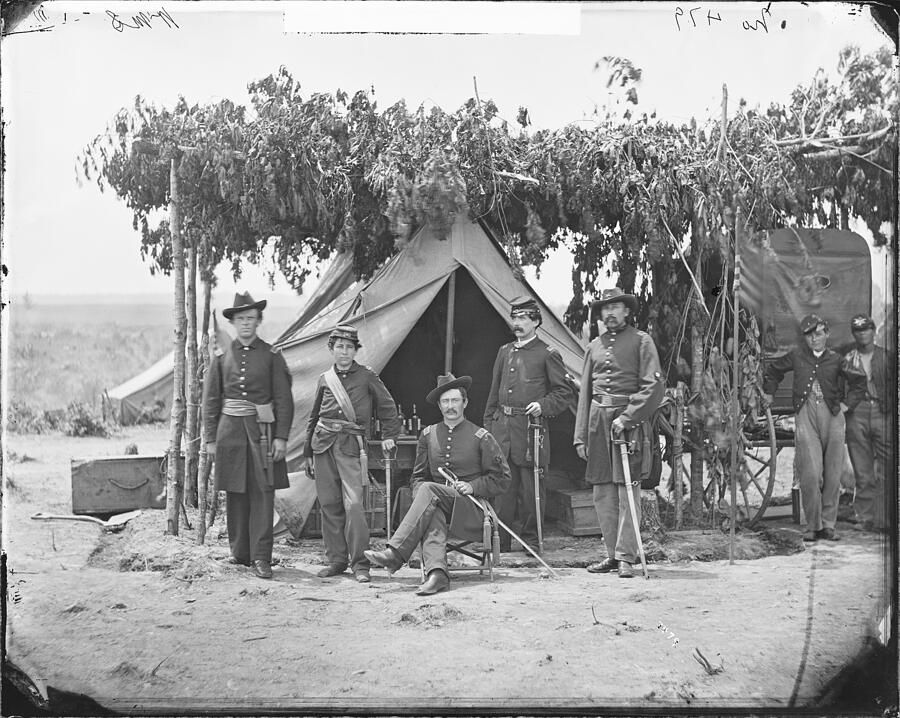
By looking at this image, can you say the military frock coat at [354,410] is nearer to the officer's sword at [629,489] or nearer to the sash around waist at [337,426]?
the sash around waist at [337,426]

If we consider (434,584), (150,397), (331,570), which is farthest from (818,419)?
(150,397)

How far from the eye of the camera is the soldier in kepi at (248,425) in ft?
19.3

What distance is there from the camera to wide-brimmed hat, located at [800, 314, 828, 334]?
5.51 metres

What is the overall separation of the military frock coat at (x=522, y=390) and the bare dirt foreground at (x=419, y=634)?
108 centimetres

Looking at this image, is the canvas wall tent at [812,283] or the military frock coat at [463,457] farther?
the military frock coat at [463,457]

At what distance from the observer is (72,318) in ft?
17.1

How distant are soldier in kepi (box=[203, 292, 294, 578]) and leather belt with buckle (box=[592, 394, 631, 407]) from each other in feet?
6.71

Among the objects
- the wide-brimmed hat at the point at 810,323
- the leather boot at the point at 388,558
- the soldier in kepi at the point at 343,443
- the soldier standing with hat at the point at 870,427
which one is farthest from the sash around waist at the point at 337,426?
the soldier standing with hat at the point at 870,427

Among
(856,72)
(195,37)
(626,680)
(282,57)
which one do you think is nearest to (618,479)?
(626,680)

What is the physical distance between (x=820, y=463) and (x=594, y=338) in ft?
5.36

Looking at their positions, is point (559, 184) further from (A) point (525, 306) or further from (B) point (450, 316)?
(B) point (450, 316)

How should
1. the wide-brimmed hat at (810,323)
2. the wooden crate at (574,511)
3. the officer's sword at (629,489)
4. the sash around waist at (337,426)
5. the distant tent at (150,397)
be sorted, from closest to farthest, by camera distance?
the wide-brimmed hat at (810,323) → the officer's sword at (629,489) → the sash around waist at (337,426) → the wooden crate at (574,511) → the distant tent at (150,397)

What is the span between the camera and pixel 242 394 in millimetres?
5902

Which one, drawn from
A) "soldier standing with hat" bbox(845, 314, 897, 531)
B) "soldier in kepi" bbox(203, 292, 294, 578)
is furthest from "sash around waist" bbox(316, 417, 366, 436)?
"soldier standing with hat" bbox(845, 314, 897, 531)
